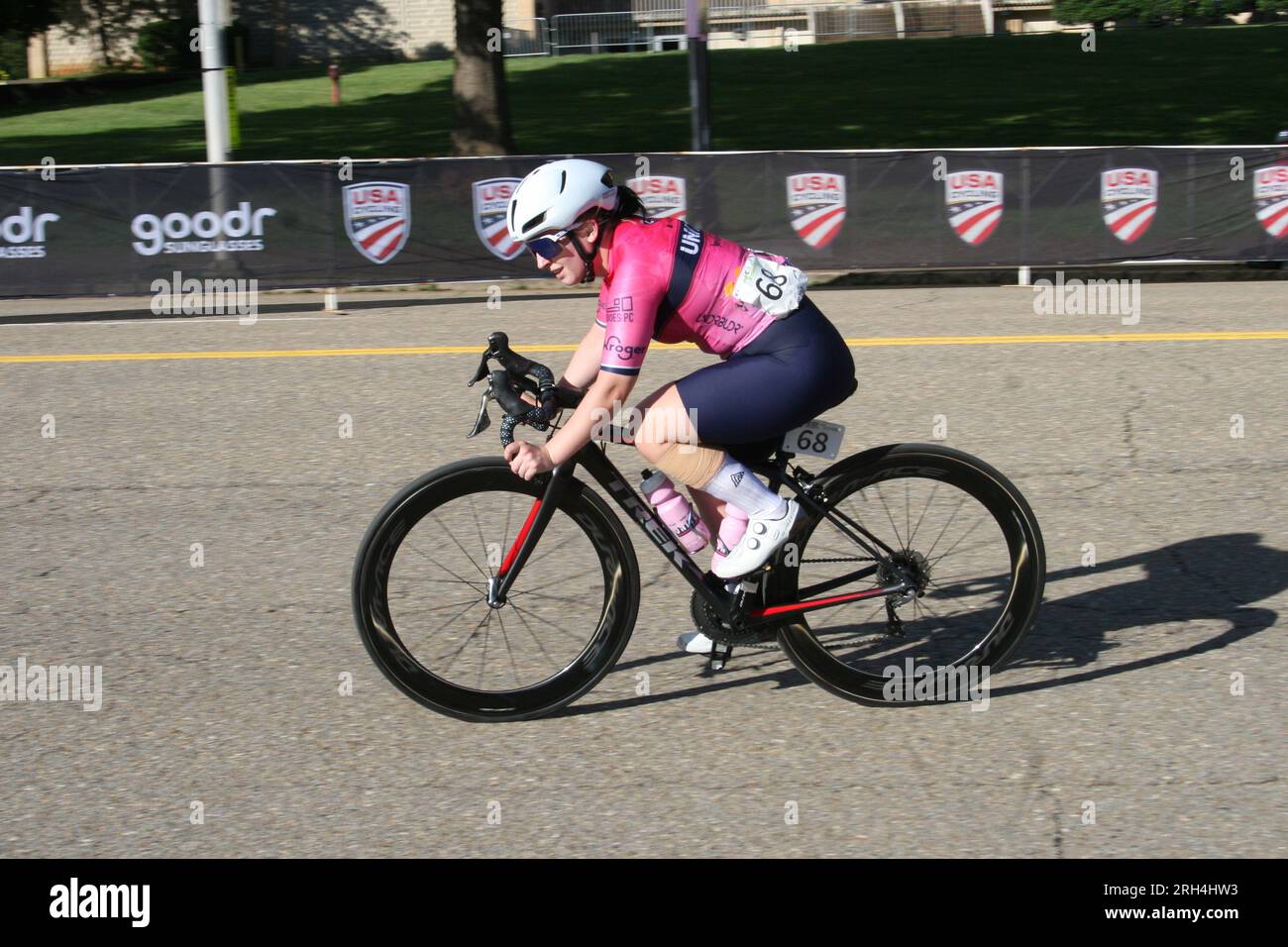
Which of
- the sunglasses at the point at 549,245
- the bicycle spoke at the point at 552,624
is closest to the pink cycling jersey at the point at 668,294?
the sunglasses at the point at 549,245

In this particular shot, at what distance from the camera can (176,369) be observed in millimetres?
10836

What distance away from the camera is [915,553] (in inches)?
191

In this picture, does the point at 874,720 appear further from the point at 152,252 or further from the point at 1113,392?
the point at 152,252

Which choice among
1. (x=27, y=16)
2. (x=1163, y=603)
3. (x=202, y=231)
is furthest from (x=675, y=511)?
(x=27, y=16)

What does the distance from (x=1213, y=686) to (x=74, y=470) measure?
19.5 ft

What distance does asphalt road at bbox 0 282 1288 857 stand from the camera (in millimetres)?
4070

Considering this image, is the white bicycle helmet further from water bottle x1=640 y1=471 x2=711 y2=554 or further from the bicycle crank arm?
the bicycle crank arm

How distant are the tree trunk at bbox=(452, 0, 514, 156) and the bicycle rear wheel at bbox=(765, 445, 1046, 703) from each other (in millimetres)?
17115

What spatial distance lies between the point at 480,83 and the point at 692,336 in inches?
691

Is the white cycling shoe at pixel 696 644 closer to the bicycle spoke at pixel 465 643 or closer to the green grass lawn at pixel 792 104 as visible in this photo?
the bicycle spoke at pixel 465 643

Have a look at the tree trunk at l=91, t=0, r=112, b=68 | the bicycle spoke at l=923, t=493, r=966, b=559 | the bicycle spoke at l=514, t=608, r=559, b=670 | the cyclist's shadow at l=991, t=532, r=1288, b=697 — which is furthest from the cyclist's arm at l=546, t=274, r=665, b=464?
the tree trunk at l=91, t=0, r=112, b=68
